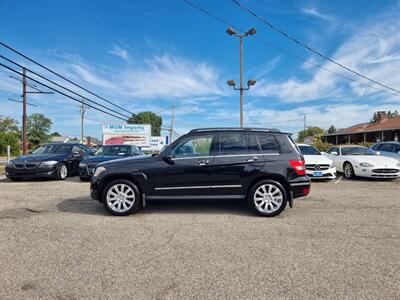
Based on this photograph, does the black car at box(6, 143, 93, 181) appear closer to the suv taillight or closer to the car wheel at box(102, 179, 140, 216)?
the car wheel at box(102, 179, 140, 216)

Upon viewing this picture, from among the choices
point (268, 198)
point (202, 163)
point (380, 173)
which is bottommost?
point (268, 198)

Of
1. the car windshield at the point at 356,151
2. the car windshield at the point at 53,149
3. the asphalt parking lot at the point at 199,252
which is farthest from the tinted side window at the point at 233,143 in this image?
the car windshield at the point at 53,149

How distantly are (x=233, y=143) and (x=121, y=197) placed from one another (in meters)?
2.43

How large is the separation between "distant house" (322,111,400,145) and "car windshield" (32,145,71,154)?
32666 millimetres

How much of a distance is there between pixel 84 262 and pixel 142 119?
9867cm

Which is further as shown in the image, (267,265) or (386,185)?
(386,185)

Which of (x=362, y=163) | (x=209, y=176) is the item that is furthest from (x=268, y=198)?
(x=362, y=163)

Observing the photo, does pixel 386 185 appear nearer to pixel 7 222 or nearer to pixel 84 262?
pixel 84 262

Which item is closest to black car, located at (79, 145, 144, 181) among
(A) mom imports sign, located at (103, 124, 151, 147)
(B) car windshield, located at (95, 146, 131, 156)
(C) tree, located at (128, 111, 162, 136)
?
(B) car windshield, located at (95, 146, 131, 156)

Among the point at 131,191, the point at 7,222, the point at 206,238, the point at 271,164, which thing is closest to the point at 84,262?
the point at 206,238

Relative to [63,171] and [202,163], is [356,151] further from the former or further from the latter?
[63,171]

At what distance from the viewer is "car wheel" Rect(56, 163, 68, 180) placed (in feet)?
34.4

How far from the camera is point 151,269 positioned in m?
3.14

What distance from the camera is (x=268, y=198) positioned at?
533 centimetres
